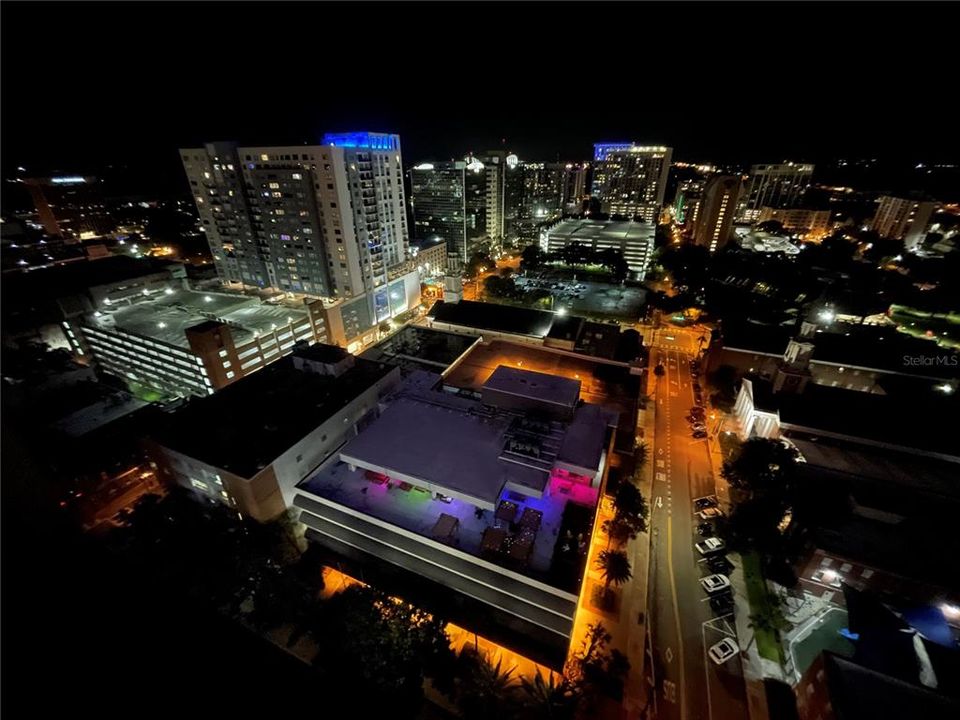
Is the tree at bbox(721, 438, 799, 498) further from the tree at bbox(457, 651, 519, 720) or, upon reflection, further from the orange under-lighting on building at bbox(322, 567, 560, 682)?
the tree at bbox(457, 651, 519, 720)

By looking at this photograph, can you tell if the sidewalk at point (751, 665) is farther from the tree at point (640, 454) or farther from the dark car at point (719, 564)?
the tree at point (640, 454)

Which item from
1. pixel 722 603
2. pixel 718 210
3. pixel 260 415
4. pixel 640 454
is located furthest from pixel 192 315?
pixel 718 210

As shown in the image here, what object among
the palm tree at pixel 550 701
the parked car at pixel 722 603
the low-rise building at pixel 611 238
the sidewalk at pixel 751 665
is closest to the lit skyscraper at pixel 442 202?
the low-rise building at pixel 611 238

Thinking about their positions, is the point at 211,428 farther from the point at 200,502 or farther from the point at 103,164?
the point at 103,164

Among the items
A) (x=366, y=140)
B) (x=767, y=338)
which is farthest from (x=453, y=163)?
(x=767, y=338)

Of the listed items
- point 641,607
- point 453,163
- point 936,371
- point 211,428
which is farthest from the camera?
point 453,163

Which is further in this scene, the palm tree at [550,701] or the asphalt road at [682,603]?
the asphalt road at [682,603]
